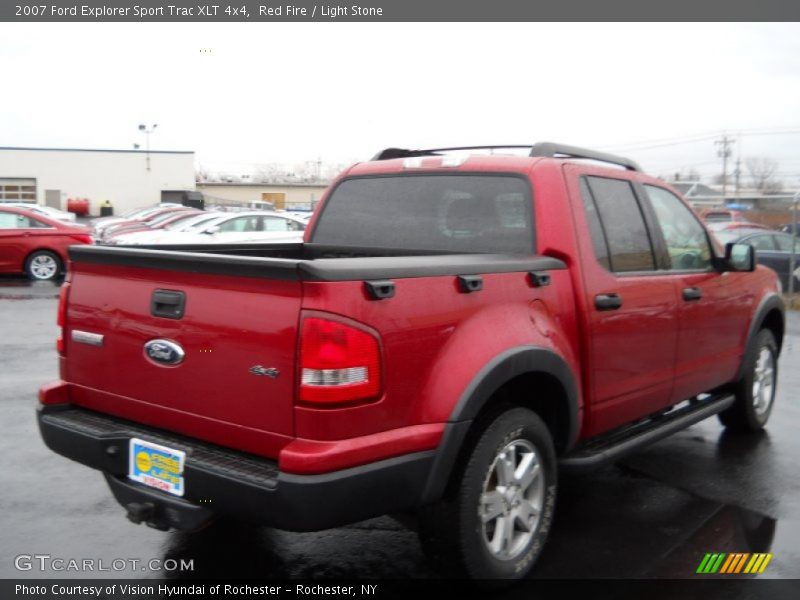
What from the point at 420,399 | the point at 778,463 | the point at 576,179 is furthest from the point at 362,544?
the point at 778,463

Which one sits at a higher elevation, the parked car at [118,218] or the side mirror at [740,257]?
the side mirror at [740,257]

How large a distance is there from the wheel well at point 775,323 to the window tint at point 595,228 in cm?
253

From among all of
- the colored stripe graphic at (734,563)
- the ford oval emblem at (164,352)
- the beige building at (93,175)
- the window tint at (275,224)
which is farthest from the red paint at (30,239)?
the beige building at (93,175)

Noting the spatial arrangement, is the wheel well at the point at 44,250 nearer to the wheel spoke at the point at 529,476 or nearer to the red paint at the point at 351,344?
the red paint at the point at 351,344

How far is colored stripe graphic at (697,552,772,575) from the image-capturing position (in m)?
3.80

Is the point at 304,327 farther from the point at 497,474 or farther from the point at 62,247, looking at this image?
the point at 62,247

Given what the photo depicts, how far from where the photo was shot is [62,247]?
1602cm

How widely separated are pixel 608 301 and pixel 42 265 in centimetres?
1453

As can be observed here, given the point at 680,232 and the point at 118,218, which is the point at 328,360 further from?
the point at 118,218

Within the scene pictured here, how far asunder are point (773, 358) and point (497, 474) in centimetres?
391

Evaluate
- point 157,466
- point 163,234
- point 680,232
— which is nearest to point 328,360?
point 157,466

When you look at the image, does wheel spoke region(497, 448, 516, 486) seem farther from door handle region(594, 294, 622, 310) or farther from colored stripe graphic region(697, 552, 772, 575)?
colored stripe graphic region(697, 552, 772, 575)

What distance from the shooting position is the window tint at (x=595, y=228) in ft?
13.7

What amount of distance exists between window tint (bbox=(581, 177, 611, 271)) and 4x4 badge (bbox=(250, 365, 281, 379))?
2006 mm
